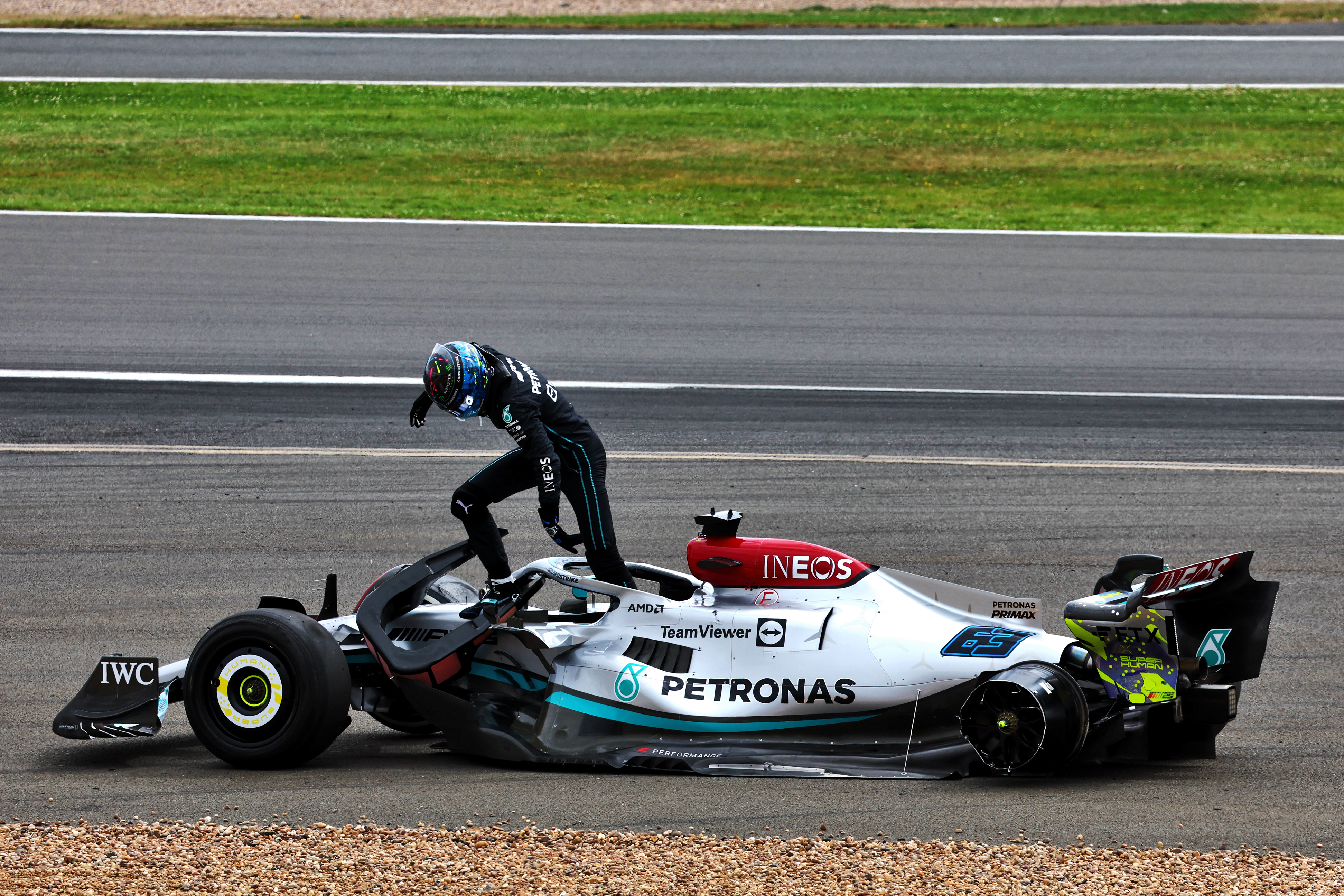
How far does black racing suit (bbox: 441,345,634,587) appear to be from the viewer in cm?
797

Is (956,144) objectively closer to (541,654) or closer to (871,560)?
(871,560)

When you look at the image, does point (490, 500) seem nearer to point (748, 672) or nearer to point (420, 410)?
point (420, 410)

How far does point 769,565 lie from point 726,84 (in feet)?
72.5

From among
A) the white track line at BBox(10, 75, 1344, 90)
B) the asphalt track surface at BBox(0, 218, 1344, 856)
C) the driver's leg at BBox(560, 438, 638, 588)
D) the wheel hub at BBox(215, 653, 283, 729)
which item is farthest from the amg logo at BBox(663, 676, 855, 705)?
the white track line at BBox(10, 75, 1344, 90)

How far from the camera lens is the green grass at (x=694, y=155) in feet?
75.7

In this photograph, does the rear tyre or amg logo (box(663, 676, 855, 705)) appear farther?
amg logo (box(663, 676, 855, 705))

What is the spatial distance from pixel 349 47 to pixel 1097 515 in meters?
22.1

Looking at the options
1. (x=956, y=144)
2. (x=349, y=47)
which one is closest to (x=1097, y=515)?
(x=956, y=144)

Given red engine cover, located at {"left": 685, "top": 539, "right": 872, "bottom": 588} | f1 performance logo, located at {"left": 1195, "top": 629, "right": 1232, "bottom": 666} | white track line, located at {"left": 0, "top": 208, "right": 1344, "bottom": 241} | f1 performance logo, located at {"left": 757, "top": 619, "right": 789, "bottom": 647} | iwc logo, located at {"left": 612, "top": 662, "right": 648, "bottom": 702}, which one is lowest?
iwc logo, located at {"left": 612, "top": 662, "right": 648, "bottom": 702}

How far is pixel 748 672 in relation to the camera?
7.69 meters

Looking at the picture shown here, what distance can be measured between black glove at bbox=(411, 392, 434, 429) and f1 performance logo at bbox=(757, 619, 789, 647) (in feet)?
6.70

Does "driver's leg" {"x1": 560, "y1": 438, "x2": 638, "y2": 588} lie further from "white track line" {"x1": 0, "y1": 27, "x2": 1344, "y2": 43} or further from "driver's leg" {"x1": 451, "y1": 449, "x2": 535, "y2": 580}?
"white track line" {"x1": 0, "y1": 27, "x2": 1344, "y2": 43}

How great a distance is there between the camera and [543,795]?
7195 millimetres

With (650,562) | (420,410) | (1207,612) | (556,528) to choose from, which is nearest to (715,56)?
(650,562)
